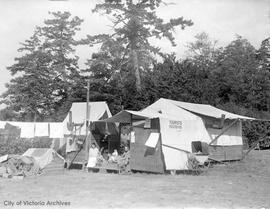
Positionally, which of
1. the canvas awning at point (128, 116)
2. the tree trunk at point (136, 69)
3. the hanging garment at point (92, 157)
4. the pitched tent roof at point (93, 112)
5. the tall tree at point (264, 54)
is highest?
the tall tree at point (264, 54)

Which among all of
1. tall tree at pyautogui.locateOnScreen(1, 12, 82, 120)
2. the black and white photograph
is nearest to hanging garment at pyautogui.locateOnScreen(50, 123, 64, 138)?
the black and white photograph

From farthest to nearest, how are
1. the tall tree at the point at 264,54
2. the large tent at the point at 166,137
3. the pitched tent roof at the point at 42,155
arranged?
the tall tree at the point at 264,54
the pitched tent roof at the point at 42,155
the large tent at the point at 166,137

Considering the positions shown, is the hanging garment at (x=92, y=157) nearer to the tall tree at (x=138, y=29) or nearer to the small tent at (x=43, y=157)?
the small tent at (x=43, y=157)

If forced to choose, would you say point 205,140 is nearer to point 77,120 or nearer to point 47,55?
point 77,120

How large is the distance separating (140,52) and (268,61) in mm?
22678

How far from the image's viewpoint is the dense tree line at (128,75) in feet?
100

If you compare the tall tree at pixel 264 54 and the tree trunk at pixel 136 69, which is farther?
the tall tree at pixel 264 54

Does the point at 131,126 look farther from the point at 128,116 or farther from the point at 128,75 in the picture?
the point at 128,75

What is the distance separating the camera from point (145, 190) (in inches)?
414

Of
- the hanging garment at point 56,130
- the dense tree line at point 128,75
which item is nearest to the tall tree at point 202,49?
the dense tree line at point 128,75

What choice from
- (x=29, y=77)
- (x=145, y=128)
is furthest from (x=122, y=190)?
(x=29, y=77)

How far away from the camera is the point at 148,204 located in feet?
27.7

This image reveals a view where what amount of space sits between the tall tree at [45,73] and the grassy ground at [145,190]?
23848 millimetres

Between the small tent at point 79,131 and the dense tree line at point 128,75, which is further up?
the dense tree line at point 128,75
